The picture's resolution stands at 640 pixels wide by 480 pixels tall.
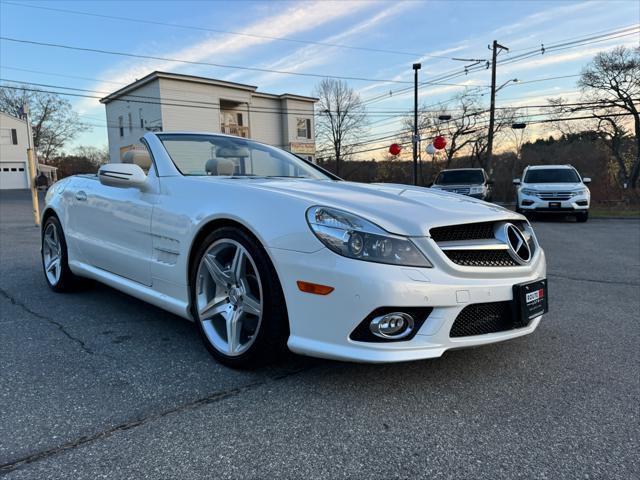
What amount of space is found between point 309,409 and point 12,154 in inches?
2163

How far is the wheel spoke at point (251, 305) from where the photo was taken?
251 cm

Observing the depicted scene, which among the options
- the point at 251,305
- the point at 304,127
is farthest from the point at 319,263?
the point at 304,127

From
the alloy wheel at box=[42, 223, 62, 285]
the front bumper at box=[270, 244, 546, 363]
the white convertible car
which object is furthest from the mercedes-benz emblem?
the alloy wheel at box=[42, 223, 62, 285]

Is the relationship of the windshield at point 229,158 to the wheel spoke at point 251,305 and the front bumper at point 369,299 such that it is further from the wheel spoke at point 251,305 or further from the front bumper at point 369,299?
the front bumper at point 369,299

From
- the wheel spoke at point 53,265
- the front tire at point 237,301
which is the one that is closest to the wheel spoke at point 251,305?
the front tire at point 237,301

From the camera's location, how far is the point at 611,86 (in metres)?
32.1

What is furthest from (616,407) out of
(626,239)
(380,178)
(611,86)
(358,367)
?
(380,178)

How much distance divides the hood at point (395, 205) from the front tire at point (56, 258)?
2.21 meters

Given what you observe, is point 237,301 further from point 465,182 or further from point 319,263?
point 465,182

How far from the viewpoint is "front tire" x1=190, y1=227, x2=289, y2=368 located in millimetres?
2426

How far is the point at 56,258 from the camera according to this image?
459cm

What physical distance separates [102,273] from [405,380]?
256cm

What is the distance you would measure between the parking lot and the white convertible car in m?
0.27

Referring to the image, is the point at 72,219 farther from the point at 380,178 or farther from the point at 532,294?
the point at 380,178
